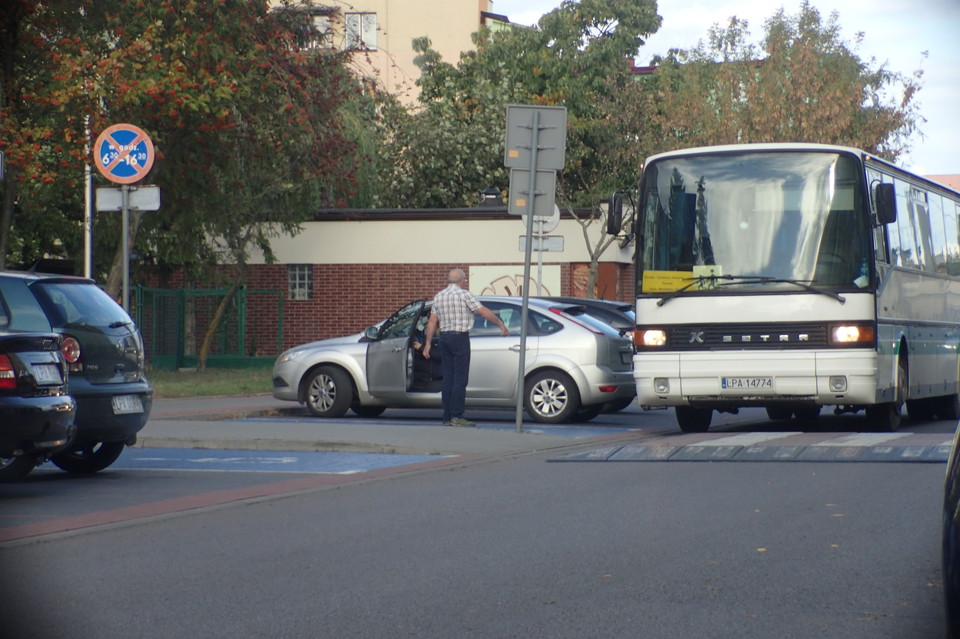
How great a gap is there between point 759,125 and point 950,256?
832 inches

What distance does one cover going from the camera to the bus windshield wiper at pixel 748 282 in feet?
48.3

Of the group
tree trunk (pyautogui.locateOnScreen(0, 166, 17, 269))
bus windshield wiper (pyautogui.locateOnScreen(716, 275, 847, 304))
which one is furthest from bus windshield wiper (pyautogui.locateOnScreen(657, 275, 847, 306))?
tree trunk (pyautogui.locateOnScreen(0, 166, 17, 269))

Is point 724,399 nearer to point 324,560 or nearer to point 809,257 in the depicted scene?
point 809,257

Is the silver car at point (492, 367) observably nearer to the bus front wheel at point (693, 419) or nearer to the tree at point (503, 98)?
the bus front wheel at point (693, 419)

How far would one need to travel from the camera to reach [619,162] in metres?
43.2

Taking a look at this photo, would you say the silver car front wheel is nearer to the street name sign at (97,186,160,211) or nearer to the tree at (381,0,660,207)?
the street name sign at (97,186,160,211)

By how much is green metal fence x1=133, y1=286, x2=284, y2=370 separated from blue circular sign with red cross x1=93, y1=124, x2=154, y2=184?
15955mm

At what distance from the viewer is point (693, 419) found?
53.4 feet

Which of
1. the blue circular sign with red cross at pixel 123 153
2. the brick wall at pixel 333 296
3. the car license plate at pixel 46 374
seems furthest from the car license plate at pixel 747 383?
the brick wall at pixel 333 296

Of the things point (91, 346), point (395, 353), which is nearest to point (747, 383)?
point (395, 353)

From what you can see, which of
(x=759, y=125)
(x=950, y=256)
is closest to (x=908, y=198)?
(x=950, y=256)

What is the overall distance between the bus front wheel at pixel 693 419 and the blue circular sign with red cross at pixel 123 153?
21.2ft

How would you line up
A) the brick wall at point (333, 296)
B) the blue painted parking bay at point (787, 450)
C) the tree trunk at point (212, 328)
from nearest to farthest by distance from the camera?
the blue painted parking bay at point (787, 450), the tree trunk at point (212, 328), the brick wall at point (333, 296)

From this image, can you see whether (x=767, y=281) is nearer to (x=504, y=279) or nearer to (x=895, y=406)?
(x=895, y=406)
